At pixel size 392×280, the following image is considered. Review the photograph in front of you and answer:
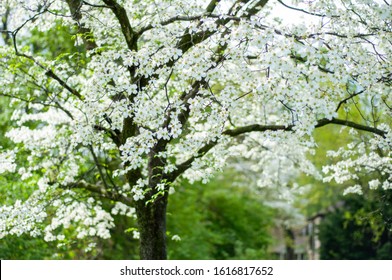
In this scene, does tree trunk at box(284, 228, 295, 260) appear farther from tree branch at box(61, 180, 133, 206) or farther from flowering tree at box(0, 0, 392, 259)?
tree branch at box(61, 180, 133, 206)

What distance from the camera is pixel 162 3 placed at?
9.62 m

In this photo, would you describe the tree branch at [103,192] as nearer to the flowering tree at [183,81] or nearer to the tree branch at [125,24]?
the flowering tree at [183,81]

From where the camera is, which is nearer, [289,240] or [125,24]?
[125,24]

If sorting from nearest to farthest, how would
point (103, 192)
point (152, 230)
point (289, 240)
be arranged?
1. point (152, 230)
2. point (103, 192)
3. point (289, 240)

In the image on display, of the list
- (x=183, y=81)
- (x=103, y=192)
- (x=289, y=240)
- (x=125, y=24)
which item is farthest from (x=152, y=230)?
(x=289, y=240)

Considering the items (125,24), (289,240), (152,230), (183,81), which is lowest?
(152,230)

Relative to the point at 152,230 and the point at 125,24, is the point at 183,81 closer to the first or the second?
the point at 125,24

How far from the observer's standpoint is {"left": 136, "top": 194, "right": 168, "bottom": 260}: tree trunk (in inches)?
407

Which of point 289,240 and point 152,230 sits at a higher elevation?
point 289,240

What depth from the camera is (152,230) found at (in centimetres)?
1045

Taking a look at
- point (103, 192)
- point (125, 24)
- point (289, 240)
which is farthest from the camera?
point (289, 240)

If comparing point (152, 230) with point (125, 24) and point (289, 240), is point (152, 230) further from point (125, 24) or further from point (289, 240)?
point (289, 240)
